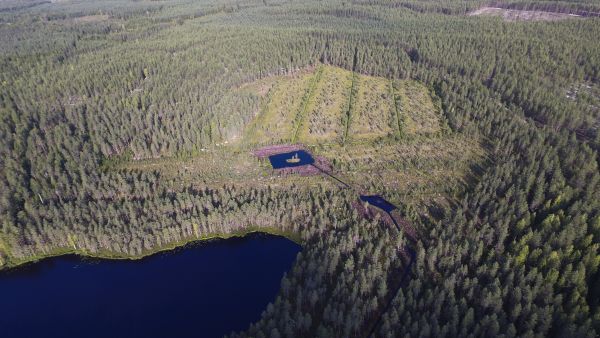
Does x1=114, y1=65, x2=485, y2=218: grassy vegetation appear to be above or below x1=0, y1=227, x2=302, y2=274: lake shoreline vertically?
above

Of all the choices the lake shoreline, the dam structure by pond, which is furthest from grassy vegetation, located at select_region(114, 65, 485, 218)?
the lake shoreline

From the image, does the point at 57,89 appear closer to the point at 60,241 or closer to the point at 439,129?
the point at 60,241

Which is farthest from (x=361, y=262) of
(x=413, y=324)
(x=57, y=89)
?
(x=57, y=89)

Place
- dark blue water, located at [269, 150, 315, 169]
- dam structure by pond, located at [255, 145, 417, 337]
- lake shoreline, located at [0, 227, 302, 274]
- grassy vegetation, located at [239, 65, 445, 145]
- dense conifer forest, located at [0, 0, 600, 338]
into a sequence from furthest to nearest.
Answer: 1. grassy vegetation, located at [239, 65, 445, 145]
2. dark blue water, located at [269, 150, 315, 169]
3. lake shoreline, located at [0, 227, 302, 274]
4. dam structure by pond, located at [255, 145, 417, 337]
5. dense conifer forest, located at [0, 0, 600, 338]

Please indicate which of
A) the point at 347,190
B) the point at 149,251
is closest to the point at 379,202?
the point at 347,190

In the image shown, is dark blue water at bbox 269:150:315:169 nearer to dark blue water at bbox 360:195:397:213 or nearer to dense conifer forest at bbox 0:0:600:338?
dense conifer forest at bbox 0:0:600:338

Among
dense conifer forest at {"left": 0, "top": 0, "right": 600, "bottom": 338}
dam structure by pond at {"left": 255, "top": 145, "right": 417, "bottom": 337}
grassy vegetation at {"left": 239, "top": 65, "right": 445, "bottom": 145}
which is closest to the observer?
dense conifer forest at {"left": 0, "top": 0, "right": 600, "bottom": 338}

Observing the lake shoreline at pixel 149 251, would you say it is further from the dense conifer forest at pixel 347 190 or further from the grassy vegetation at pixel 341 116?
the grassy vegetation at pixel 341 116

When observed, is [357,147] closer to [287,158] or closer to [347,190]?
[287,158]
